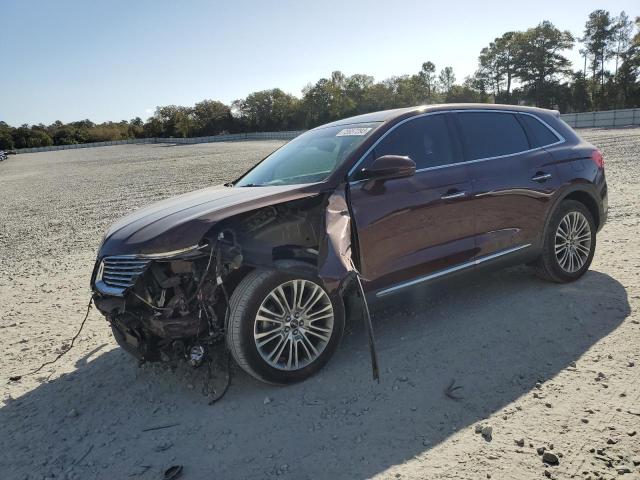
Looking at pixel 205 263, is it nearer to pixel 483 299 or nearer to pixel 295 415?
pixel 295 415

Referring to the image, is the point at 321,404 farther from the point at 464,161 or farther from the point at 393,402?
the point at 464,161

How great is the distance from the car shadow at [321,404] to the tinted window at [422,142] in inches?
42.5

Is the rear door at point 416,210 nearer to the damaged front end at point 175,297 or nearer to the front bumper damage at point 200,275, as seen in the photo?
the front bumper damage at point 200,275

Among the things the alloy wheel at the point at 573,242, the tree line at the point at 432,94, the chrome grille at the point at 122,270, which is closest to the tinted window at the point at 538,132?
the alloy wheel at the point at 573,242

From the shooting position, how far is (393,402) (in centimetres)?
329

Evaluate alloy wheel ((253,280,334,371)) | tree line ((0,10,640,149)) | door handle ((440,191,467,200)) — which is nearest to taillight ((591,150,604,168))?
door handle ((440,191,467,200))

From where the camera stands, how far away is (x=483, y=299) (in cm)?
488

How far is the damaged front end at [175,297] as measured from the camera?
10.9 feet

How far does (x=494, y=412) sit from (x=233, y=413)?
5.46 ft

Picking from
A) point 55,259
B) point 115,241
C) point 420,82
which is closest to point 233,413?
point 115,241

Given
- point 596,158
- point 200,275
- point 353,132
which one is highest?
point 353,132

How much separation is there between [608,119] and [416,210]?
44252mm

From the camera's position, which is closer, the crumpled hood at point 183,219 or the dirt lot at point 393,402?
the dirt lot at point 393,402

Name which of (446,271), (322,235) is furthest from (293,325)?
(446,271)
